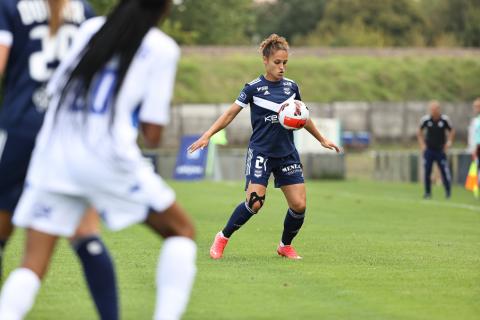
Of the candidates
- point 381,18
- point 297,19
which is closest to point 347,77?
point 381,18

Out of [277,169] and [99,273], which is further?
[277,169]

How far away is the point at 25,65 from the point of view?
21.9ft

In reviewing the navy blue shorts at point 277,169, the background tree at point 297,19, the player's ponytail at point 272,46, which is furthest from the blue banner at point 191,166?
the background tree at point 297,19

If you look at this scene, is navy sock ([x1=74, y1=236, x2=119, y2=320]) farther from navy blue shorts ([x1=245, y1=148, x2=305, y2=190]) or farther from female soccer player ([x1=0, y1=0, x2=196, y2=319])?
navy blue shorts ([x1=245, y1=148, x2=305, y2=190])

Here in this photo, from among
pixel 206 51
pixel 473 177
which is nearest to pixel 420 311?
pixel 473 177

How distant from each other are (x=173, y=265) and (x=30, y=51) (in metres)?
1.53

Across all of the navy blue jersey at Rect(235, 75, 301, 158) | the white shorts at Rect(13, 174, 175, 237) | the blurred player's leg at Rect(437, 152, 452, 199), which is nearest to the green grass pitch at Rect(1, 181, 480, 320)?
the navy blue jersey at Rect(235, 75, 301, 158)

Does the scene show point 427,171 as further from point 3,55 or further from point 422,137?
point 3,55

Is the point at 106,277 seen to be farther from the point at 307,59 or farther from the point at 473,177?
the point at 307,59

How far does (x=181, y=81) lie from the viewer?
61.8 meters

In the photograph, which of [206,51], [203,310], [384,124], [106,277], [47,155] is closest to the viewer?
[47,155]

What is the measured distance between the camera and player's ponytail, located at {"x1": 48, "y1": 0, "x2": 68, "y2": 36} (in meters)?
6.46

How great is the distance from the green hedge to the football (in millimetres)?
48587

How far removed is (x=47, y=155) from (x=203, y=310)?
2.67m
